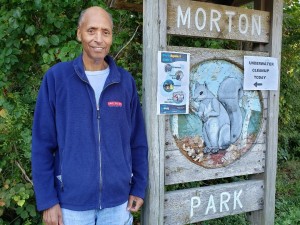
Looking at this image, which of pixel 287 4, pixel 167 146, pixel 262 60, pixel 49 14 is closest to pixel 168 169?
pixel 167 146

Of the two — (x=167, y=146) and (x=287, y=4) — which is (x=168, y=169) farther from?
(x=287, y=4)

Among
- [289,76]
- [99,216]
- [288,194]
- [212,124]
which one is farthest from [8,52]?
[289,76]

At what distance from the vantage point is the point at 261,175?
2.83m

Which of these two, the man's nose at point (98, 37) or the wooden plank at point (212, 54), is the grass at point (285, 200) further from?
the man's nose at point (98, 37)

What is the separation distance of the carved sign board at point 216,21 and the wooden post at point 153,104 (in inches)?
3.9

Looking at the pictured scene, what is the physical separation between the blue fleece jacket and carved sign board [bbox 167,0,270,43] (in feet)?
2.10

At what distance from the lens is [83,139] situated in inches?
75.2

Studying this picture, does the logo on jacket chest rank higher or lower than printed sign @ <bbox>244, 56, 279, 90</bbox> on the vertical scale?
lower

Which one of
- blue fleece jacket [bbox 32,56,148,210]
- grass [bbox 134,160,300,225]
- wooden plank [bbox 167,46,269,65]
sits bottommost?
grass [bbox 134,160,300,225]

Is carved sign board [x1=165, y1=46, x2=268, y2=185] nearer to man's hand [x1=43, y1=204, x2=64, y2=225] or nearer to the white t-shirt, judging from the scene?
the white t-shirt

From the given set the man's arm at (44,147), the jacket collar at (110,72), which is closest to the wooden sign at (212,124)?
the jacket collar at (110,72)

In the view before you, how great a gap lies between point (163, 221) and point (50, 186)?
84 cm

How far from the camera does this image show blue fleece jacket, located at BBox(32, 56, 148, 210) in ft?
6.25

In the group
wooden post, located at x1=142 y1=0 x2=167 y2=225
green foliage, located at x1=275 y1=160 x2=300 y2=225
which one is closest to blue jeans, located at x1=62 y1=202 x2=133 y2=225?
wooden post, located at x1=142 y1=0 x2=167 y2=225
